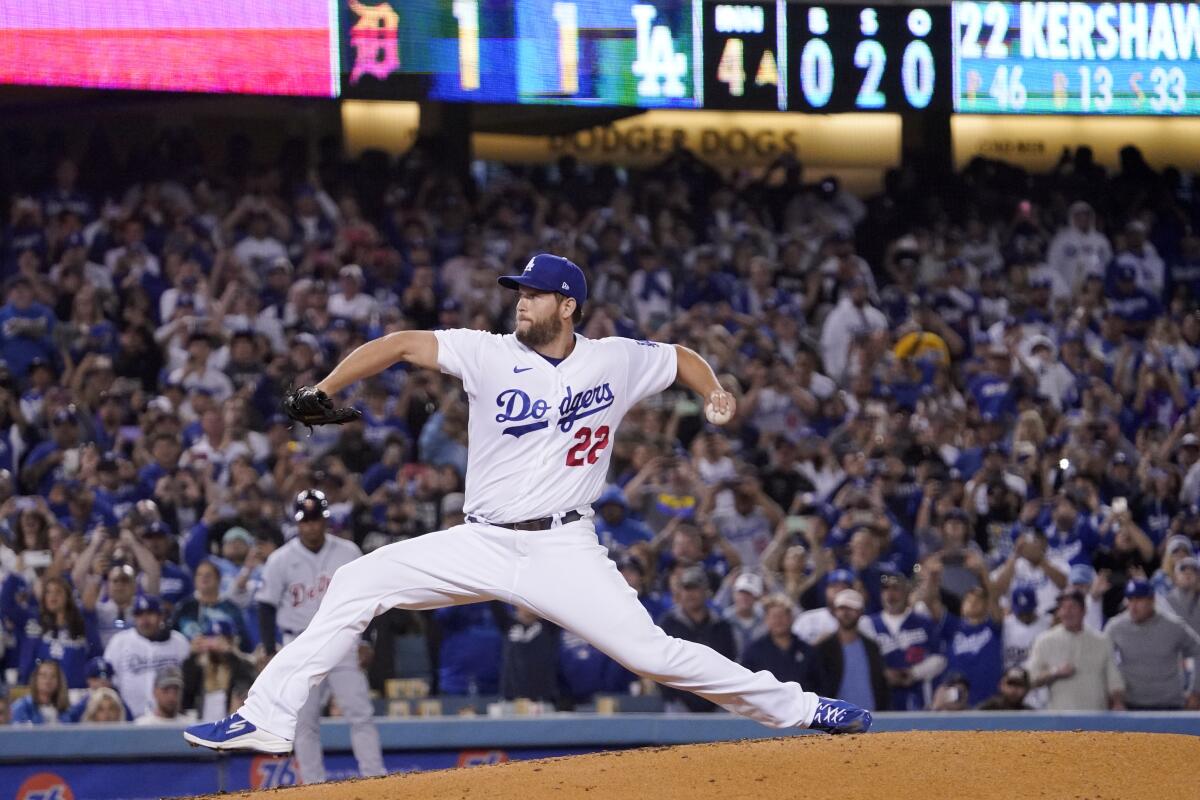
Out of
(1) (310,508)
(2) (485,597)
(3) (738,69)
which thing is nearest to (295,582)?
(1) (310,508)

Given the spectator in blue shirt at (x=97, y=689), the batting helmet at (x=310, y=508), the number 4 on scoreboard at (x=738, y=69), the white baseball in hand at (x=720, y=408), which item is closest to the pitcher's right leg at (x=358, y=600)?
the white baseball in hand at (x=720, y=408)

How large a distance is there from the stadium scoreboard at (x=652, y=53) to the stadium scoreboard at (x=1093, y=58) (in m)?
0.55

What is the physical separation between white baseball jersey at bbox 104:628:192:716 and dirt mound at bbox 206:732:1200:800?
10.7 ft

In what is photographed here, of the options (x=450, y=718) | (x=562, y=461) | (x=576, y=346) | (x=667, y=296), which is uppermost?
(x=667, y=296)

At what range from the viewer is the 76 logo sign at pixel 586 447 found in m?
5.43

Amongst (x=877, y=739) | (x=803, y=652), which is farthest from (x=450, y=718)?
(x=877, y=739)

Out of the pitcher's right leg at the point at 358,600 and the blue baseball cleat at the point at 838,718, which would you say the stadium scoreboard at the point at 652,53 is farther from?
the blue baseball cleat at the point at 838,718

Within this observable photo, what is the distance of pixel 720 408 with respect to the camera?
5.38 m

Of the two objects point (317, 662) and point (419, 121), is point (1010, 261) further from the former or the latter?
point (317, 662)

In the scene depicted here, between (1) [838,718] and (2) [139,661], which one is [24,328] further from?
(1) [838,718]

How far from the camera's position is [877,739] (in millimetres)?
5699

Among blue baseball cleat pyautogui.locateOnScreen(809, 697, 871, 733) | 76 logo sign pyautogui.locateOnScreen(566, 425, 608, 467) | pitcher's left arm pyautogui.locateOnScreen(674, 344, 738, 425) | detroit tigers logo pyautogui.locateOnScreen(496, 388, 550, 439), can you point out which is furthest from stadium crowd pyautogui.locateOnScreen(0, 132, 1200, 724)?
detroit tigers logo pyautogui.locateOnScreen(496, 388, 550, 439)

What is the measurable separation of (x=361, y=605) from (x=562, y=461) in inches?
30.2

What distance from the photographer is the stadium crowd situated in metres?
8.88
